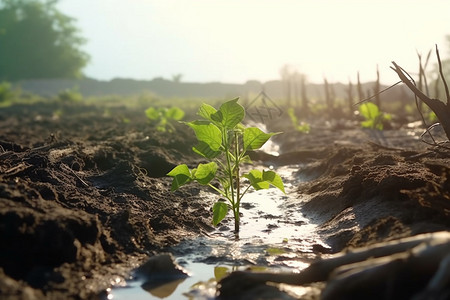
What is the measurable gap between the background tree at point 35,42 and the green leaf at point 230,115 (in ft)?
165

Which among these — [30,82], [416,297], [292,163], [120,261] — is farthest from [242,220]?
[30,82]

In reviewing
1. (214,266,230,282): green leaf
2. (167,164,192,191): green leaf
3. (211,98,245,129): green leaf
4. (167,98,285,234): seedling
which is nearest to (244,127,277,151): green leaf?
(167,98,285,234): seedling

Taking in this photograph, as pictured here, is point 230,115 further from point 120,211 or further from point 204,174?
point 120,211

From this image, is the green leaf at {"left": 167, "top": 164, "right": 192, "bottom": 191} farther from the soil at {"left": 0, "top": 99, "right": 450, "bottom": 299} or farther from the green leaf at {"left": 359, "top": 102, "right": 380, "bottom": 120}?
the green leaf at {"left": 359, "top": 102, "right": 380, "bottom": 120}

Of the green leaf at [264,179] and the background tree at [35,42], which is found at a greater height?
the background tree at [35,42]

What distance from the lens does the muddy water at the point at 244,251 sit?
2.75 meters

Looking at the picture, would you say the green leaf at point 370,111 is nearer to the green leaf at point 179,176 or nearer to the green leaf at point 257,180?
the green leaf at point 257,180

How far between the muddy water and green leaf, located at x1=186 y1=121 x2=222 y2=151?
2.38 ft

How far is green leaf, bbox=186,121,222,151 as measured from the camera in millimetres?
3584

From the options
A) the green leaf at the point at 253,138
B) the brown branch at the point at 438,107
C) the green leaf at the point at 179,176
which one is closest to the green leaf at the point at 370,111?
the brown branch at the point at 438,107

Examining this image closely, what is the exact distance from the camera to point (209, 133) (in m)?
3.62

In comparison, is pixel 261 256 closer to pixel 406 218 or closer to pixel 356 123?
pixel 406 218

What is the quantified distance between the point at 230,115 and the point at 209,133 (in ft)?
0.65

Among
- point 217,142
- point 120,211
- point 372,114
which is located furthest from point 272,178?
point 372,114
